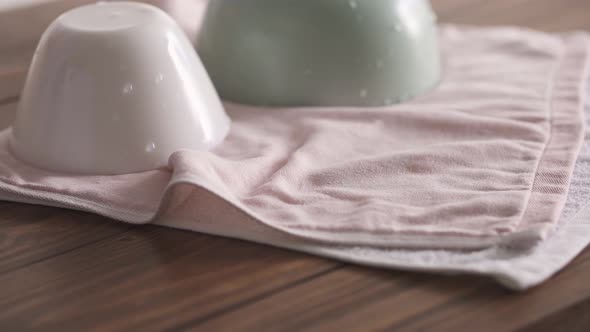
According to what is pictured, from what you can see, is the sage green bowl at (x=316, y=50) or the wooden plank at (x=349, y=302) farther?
the sage green bowl at (x=316, y=50)

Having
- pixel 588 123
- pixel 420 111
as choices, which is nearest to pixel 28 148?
pixel 420 111

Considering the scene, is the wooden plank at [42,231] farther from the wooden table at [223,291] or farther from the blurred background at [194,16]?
the blurred background at [194,16]

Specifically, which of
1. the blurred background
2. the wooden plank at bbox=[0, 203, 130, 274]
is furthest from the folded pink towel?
the blurred background

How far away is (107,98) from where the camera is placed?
2.22 feet

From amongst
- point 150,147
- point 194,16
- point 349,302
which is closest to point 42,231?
point 150,147

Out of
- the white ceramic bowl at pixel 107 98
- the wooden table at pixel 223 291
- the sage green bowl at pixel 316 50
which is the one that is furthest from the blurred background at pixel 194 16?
the wooden table at pixel 223 291

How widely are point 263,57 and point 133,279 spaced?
30 cm

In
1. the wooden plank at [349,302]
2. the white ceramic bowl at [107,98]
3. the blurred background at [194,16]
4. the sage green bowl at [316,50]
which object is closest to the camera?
the wooden plank at [349,302]

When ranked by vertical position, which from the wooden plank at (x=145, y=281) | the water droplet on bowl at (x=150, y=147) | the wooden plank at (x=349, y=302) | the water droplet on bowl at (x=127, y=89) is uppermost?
the water droplet on bowl at (x=127, y=89)

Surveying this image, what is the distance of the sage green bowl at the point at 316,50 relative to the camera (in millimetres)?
790

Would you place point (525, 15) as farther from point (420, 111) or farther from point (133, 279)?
point (133, 279)

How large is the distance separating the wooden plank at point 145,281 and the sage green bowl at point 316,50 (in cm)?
23

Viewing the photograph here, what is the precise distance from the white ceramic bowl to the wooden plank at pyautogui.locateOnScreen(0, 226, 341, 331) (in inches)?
3.4

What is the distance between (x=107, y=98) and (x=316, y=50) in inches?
8.0
